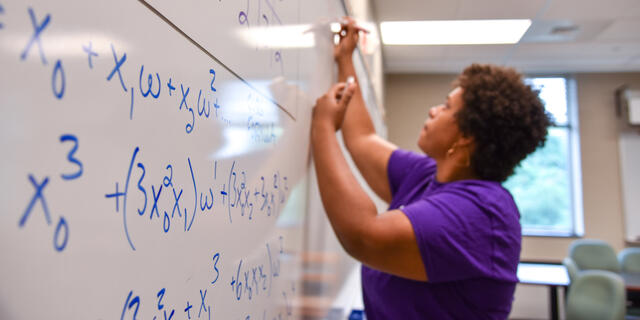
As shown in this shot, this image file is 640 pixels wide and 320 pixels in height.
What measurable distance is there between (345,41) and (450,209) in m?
0.59

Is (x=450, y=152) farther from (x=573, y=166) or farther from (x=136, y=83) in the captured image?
(x=573, y=166)

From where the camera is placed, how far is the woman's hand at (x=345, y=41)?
3.63ft

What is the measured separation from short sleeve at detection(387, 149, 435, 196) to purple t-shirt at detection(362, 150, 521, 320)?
0.26 metres

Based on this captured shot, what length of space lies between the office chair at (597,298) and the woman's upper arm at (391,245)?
2.31 m

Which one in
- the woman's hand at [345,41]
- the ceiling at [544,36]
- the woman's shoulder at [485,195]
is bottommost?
the woman's shoulder at [485,195]

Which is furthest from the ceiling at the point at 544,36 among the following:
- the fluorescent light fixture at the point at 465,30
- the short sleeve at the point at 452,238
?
the short sleeve at the point at 452,238

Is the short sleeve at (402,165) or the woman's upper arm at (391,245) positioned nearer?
the woman's upper arm at (391,245)

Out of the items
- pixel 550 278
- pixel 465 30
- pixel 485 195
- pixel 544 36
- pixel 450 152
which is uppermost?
pixel 544 36

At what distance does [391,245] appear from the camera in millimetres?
705

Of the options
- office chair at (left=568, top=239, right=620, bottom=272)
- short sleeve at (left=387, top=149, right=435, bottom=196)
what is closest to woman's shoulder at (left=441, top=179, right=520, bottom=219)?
short sleeve at (left=387, top=149, right=435, bottom=196)

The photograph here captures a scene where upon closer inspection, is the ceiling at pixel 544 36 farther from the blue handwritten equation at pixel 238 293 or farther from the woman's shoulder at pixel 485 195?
the blue handwritten equation at pixel 238 293

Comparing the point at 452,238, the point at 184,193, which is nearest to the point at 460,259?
the point at 452,238

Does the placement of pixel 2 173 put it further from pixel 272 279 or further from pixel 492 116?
pixel 492 116

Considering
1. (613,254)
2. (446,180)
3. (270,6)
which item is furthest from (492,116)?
(613,254)
